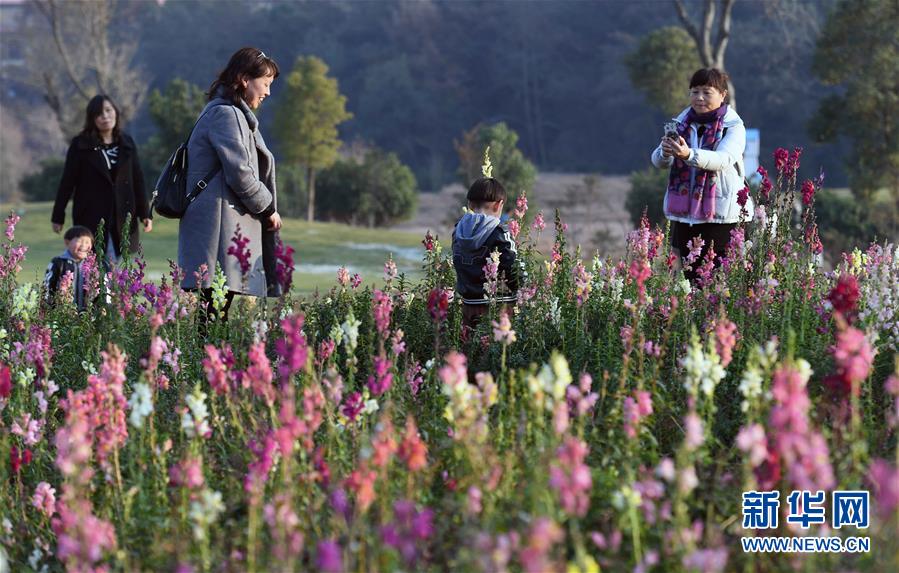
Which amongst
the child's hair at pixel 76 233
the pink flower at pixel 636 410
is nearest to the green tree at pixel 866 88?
the child's hair at pixel 76 233

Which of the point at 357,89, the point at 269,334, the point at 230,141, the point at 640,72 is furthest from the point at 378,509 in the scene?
the point at 357,89

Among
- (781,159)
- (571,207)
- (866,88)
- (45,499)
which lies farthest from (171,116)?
(45,499)

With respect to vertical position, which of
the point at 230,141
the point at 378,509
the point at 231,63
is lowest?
the point at 378,509

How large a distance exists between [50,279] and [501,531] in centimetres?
537

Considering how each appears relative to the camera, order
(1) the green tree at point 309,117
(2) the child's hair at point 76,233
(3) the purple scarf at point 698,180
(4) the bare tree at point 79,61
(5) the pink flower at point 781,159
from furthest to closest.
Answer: (4) the bare tree at point 79,61 → (1) the green tree at point 309,117 → (2) the child's hair at point 76,233 → (3) the purple scarf at point 698,180 → (5) the pink flower at point 781,159

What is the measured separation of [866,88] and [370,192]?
13.3m

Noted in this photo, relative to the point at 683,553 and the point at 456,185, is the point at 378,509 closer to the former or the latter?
the point at 683,553

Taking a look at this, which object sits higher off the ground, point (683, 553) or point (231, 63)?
point (231, 63)

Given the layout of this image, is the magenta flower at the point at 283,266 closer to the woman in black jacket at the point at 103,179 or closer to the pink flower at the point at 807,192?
the woman in black jacket at the point at 103,179

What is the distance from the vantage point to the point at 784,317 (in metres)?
5.12

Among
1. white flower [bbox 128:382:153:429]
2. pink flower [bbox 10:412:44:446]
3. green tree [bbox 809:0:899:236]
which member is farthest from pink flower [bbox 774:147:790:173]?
green tree [bbox 809:0:899:236]

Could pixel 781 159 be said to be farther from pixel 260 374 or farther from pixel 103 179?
pixel 103 179

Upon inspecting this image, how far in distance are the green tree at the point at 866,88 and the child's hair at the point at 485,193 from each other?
16995 millimetres

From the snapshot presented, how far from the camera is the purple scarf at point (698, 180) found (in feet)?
22.4
